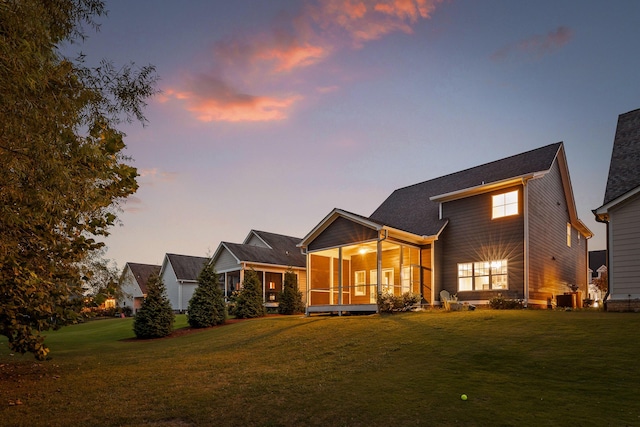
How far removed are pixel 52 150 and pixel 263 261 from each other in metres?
26.9

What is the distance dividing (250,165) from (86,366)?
45.3ft

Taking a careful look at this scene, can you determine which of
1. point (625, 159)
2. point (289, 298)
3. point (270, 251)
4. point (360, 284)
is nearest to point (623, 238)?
point (625, 159)

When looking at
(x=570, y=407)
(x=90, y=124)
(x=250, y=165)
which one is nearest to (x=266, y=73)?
(x=250, y=165)

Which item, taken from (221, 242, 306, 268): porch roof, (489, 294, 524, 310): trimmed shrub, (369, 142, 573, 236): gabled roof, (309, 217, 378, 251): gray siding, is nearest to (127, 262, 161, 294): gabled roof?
(221, 242, 306, 268): porch roof

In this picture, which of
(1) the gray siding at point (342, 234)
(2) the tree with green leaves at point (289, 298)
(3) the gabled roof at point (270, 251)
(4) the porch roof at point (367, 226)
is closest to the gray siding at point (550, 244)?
(4) the porch roof at point (367, 226)

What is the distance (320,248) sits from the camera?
76.0 ft

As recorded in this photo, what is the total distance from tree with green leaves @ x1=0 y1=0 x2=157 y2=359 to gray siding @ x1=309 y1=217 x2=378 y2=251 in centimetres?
1299

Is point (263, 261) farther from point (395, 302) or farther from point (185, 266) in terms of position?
point (395, 302)

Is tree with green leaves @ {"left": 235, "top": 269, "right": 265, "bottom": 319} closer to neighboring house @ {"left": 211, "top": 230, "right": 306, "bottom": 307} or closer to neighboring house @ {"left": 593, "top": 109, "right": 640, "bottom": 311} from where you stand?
neighboring house @ {"left": 211, "top": 230, "right": 306, "bottom": 307}

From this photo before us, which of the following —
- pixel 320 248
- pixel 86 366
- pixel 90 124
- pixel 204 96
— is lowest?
pixel 86 366

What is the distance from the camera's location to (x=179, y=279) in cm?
4109

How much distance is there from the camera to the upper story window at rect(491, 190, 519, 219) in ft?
64.1

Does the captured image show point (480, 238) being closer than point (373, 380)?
No

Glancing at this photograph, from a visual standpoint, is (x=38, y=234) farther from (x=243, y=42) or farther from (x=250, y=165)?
(x=250, y=165)
